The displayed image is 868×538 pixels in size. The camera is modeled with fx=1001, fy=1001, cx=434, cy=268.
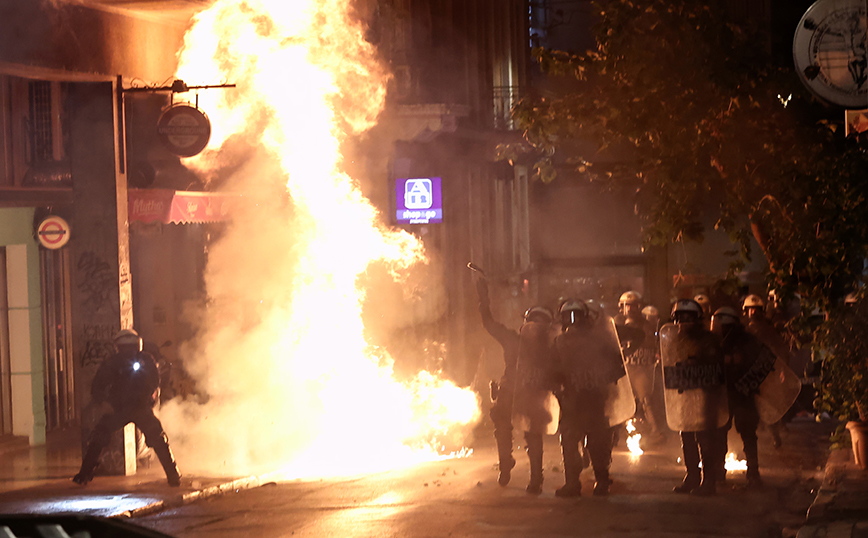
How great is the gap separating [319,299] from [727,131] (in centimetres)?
742

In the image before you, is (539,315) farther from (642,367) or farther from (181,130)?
(181,130)

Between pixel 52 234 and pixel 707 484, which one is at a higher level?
pixel 52 234

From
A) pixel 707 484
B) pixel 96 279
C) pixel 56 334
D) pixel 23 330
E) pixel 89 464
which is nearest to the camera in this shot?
pixel 707 484

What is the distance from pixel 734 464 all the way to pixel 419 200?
898 cm

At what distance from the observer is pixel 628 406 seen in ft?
32.4

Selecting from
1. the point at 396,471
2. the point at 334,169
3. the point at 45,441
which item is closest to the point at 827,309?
the point at 396,471

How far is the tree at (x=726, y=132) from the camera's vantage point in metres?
9.13

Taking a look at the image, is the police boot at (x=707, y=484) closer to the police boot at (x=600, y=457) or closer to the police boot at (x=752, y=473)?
the police boot at (x=752, y=473)

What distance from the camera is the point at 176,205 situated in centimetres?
1318

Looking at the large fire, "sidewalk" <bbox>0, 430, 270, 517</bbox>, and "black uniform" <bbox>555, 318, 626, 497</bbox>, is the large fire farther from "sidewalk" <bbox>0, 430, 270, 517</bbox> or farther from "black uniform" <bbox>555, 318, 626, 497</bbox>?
"black uniform" <bbox>555, 318, 626, 497</bbox>

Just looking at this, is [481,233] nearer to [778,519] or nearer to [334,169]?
[334,169]

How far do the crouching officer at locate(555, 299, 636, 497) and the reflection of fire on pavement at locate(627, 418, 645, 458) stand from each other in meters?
2.41

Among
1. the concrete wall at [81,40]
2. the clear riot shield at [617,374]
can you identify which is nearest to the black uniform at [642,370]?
the clear riot shield at [617,374]

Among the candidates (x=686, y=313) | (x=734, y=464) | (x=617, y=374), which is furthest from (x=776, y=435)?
(x=617, y=374)
